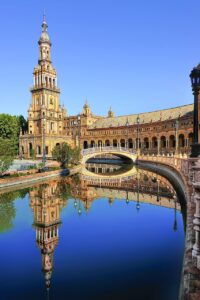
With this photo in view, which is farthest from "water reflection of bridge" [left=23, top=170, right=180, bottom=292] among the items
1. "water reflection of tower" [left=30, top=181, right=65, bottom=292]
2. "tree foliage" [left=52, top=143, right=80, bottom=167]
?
"tree foliage" [left=52, top=143, right=80, bottom=167]

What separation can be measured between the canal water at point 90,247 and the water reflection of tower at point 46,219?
0.13 feet

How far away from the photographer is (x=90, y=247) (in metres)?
13.3

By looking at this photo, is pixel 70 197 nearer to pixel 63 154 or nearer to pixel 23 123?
pixel 63 154

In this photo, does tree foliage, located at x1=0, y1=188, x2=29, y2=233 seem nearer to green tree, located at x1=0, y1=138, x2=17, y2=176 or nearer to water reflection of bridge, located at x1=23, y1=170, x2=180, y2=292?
water reflection of bridge, located at x1=23, y1=170, x2=180, y2=292

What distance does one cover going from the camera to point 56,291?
31.1 feet

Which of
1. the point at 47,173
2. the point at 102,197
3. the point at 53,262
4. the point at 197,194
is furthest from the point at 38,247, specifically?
the point at 47,173

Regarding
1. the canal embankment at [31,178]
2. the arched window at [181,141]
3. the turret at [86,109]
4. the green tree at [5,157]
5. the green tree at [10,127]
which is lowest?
the canal embankment at [31,178]

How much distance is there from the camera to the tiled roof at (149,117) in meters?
70.6

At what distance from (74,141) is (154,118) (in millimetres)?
27082

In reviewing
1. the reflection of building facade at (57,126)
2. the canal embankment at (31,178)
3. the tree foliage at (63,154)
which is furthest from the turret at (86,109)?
the canal embankment at (31,178)

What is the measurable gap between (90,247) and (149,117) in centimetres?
7218

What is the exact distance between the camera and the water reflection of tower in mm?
12145

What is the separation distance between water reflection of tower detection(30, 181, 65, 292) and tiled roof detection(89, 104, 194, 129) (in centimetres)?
4928

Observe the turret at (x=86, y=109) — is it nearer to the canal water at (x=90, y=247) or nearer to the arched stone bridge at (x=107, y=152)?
the arched stone bridge at (x=107, y=152)
